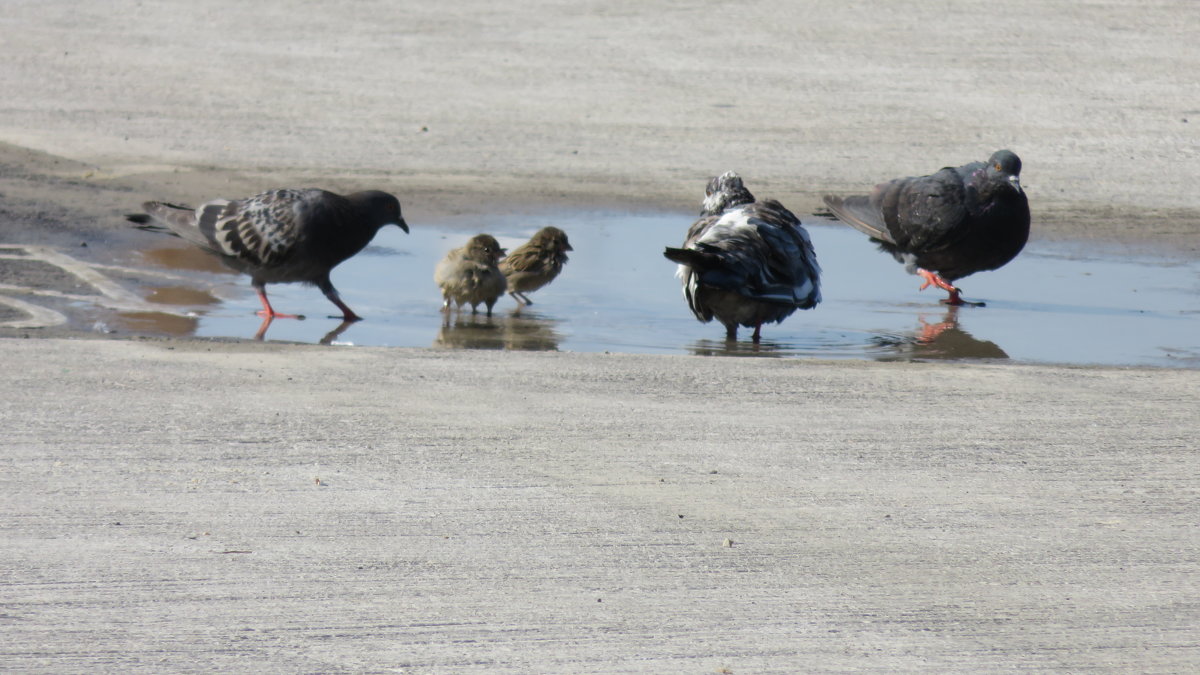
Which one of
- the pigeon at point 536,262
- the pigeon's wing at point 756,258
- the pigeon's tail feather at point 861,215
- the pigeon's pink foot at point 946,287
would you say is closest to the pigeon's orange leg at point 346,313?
the pigeon at point 536,262

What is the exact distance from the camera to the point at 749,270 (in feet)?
28.7

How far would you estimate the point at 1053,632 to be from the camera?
14.1 ft

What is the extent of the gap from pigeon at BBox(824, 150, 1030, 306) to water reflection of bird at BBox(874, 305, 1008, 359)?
0.86m

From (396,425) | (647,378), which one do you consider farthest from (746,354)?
(396,425)

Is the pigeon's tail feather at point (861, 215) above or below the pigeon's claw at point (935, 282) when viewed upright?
above

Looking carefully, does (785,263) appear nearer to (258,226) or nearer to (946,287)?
(946,287)

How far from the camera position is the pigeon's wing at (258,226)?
942 cm

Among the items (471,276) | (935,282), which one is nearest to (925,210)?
(935,282)

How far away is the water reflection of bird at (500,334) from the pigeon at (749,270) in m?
0.89

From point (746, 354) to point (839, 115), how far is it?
9.21 meters

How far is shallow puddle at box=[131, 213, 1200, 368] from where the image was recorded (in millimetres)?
8812

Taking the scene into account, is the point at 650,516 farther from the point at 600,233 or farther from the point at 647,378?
the point at 600,233

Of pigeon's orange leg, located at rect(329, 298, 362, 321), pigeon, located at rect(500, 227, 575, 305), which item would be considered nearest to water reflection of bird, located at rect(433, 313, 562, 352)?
pigeon, located at rect(500, 227, 575, 305)

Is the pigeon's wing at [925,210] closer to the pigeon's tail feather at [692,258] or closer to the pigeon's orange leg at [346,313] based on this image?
the pigeon's tail feather at [692,258]
